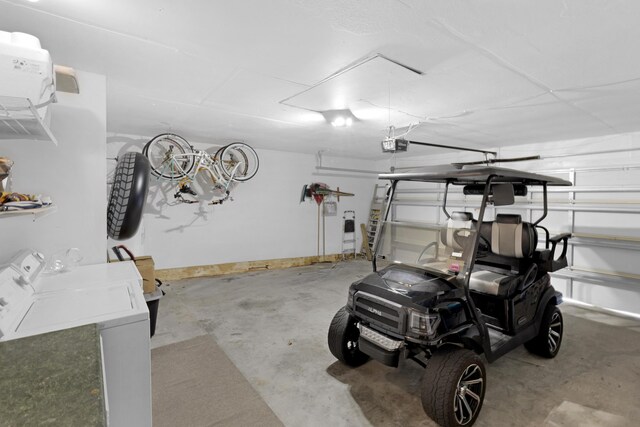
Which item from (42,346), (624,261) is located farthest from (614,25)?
(624,261)

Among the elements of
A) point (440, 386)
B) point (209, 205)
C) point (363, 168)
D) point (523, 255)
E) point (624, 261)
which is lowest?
point (440, 386)

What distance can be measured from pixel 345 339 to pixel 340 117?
2439mm

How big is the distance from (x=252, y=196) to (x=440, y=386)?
4975mm

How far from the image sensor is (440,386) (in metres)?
1.94

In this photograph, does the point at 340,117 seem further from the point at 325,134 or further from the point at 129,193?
the point at 129,193

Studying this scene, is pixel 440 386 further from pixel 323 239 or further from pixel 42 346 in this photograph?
pixel 323 239

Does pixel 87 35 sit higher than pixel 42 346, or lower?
higher

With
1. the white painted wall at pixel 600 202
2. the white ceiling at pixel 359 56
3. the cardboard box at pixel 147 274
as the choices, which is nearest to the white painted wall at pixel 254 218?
the cardboard box at pixel 147 274

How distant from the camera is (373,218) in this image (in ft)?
25.7

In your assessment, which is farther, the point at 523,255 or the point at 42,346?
the point at 523,255

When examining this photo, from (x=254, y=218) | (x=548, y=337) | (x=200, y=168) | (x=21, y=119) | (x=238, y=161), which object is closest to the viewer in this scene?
(x=21, y=119)

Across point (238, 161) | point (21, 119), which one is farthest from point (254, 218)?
point (21, 119)

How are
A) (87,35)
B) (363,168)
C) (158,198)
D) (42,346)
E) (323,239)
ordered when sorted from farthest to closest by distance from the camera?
(363,168)
(323,239)
(158,198)
(87,35)
(42,346)

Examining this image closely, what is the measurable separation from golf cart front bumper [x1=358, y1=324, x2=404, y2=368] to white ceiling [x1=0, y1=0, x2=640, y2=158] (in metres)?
1.96
